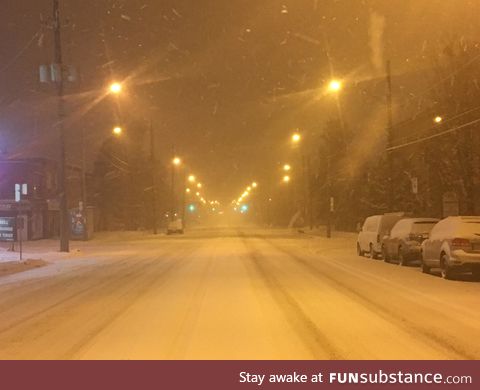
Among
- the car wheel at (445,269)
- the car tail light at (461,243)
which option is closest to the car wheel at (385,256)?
the car wheel at (445,269)

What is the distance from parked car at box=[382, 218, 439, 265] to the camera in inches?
1008

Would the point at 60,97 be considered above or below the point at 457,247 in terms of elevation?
above

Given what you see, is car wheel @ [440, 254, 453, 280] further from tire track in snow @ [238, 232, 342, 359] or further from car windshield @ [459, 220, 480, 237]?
tire track in snow @ [238, 232, 342, 359]

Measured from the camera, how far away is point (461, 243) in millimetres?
19906

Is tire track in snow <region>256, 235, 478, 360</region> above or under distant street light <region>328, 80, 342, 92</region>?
under

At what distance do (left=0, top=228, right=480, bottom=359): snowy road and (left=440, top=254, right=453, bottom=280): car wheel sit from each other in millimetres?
373

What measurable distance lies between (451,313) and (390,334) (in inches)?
118

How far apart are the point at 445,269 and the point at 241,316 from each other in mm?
9855

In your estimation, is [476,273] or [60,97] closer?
[476,273]

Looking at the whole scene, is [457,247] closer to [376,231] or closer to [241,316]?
[241,316]

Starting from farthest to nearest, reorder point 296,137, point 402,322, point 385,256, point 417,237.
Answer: point 296,137, point 385,256, point 417,237, point 402,322

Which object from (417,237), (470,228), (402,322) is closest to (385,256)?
(417,237)

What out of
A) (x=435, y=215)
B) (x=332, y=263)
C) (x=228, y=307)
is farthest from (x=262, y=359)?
(x=435, y=215)

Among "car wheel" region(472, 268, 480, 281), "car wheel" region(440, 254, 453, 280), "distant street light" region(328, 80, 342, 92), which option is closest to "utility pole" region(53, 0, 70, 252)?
"distant street light" region(328, 80, 342, 92)
